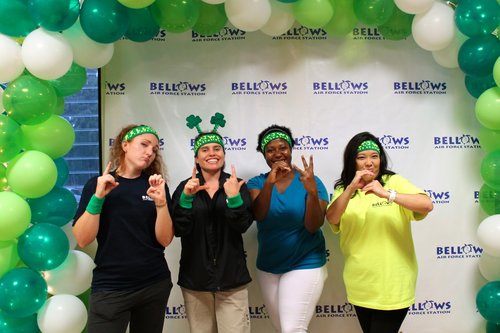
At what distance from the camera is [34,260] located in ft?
7.61

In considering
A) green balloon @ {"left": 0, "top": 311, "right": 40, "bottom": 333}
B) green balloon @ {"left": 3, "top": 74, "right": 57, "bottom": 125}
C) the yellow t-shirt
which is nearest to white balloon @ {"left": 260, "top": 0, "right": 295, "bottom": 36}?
the yellow t-shirt

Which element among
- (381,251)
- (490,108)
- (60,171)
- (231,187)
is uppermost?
(490,108)

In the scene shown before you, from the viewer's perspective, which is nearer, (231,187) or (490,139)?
(231,187)

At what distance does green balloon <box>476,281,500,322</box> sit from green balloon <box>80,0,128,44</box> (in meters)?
2.50

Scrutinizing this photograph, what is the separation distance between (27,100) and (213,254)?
118 centimetres

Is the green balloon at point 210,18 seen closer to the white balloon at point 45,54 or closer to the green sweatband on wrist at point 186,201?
the white balloon at point 45,54

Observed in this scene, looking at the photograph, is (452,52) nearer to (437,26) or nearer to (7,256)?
(437,26)

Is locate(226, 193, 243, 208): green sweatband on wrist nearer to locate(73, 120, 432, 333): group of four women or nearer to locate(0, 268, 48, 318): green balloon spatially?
locate(73, 120, 432, 333): group of four women

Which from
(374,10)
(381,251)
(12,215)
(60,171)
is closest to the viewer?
(12,215)

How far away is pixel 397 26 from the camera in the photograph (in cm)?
300

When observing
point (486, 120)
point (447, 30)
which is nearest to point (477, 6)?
point (447, 30)

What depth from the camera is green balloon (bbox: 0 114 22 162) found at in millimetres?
2281

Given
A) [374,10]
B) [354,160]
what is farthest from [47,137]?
[374,10]

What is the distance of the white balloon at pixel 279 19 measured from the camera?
2.84 m
